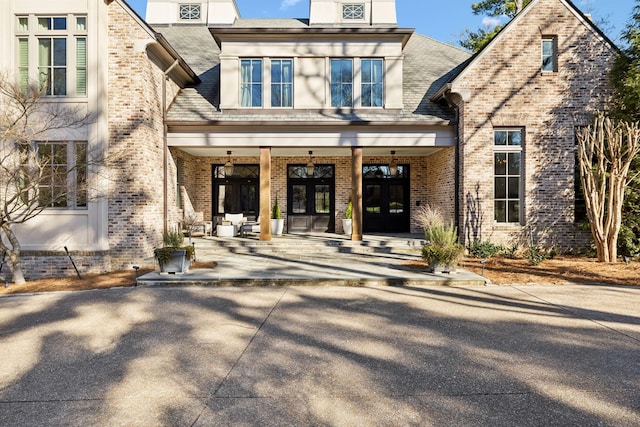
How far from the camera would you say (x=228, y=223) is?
1338 cm


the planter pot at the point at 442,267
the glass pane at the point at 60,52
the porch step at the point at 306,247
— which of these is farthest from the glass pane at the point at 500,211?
the glass pane at the point at 60,52

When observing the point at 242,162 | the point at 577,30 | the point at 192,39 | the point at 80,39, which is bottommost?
the point at 242,162

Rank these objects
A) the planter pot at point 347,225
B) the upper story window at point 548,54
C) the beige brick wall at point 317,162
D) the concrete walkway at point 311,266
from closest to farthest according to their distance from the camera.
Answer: the concrete walkway at point 311,266, the upper story window at point 548,54, the planter pot at point 347,225, the beige brick wall at point 317,162

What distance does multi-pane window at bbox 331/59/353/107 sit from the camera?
1186 cm

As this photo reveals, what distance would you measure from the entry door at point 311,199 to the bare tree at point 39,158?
7.38m

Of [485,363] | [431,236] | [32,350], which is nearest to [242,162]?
[431,236]

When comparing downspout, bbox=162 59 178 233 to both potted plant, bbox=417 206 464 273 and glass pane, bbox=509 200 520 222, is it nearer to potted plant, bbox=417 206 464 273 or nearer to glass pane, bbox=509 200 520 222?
potted plant, bbox=417 206 464 273

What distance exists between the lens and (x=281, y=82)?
11836 millimetres

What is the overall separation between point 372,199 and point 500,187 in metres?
5.11

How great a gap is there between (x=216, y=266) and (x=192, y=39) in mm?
11531

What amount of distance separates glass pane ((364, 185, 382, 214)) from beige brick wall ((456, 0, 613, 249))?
15.4 feet

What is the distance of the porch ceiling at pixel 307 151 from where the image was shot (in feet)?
39.9

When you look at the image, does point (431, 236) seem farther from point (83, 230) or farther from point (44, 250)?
point (44, 250)

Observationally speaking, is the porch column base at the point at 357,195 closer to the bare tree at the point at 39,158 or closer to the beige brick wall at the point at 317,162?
the beige brick wall at the point at 317,162
